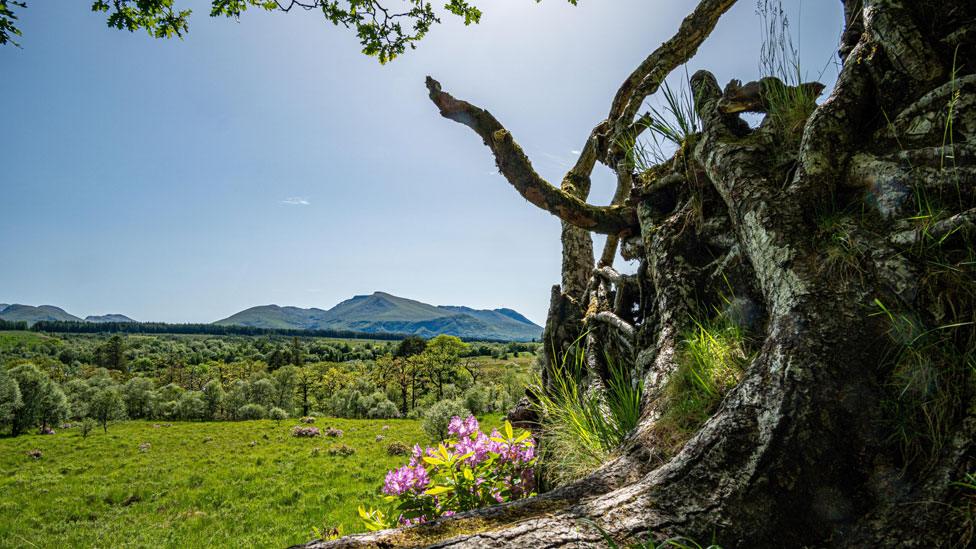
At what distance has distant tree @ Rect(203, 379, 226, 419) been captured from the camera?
64.4 meters

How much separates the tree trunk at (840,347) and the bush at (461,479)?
1.13m

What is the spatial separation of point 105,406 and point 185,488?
3856 cm

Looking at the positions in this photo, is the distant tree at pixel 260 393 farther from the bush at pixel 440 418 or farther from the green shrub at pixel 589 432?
the green shrub at pixel 589 432

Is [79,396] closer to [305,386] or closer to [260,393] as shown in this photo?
[260,393]

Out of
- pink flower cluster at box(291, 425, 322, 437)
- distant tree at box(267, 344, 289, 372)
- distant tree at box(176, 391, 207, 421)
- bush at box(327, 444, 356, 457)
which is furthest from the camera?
distant tree at box(267, 344, 289, 372)

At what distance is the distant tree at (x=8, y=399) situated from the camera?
45.7 m

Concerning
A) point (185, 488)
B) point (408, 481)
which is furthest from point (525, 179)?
point (185, 488)

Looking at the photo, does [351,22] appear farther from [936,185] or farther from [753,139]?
[936,185]

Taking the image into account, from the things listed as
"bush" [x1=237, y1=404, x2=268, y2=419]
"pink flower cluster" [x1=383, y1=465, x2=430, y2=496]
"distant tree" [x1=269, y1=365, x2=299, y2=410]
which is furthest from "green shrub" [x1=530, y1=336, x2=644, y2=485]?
"distant tree" [x1=269, y1=365, x2=299, y2=410]

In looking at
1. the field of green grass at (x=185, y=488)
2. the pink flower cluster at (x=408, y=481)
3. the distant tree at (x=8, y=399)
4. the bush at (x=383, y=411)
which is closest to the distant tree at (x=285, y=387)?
the bush at (x=383, y=411)

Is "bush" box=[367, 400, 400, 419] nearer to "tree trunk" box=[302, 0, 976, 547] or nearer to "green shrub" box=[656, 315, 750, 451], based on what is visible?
"tree trunk" box=[302, 0, 976, 547]

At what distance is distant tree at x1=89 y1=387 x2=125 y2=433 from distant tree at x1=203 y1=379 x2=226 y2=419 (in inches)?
403

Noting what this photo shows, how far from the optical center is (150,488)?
88.7ft

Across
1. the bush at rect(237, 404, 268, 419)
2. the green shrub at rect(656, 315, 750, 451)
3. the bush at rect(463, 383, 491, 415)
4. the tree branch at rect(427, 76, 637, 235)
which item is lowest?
the bush at rect(237, 404, 268, 419)
